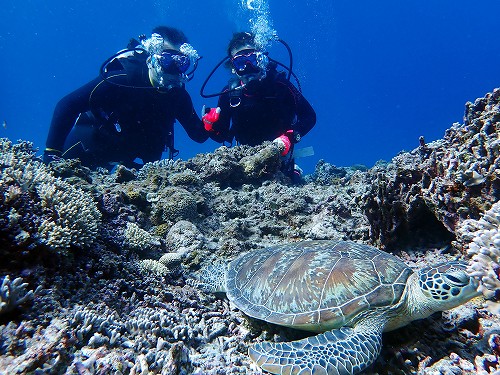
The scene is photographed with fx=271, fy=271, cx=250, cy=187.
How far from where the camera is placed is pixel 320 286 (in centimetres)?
205

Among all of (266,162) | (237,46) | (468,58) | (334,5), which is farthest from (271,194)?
(468,58)

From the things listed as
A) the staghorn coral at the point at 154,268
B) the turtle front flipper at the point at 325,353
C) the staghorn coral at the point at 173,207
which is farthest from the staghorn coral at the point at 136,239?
the turtle front flipper at the point at 325,353

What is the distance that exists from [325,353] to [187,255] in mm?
1862

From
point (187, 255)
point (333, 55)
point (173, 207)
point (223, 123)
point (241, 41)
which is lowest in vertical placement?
point (187, 255)

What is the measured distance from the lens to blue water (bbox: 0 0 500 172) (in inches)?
3531

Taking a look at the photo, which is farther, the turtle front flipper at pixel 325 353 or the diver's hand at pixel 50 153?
the diver's hand at pixel 50 153

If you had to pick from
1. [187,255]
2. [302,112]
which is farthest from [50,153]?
[302,112]

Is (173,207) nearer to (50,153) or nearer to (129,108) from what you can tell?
(129,108)

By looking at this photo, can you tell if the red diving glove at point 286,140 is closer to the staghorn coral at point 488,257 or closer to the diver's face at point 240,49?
the diver's face at point 240,49

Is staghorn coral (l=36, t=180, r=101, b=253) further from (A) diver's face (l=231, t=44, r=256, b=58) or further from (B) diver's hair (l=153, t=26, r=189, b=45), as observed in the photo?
(A) diver's face (l=231, t=44, r=256, b=58)

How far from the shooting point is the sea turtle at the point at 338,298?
5.55 feet

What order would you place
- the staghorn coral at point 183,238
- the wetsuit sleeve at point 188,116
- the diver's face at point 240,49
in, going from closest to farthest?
1. the staghorn coral at point 183,238
2. the wetsuit sleeve at point 188,116
3. the diver's face at point 240,49

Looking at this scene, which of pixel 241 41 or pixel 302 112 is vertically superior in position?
pixel 241 41

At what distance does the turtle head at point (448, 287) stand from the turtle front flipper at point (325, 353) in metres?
0.41
